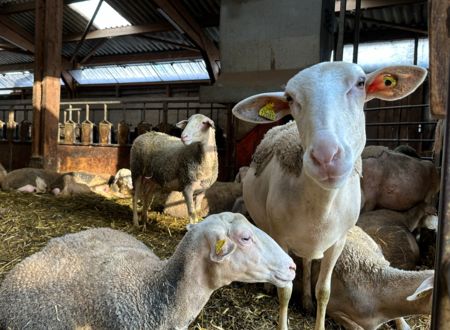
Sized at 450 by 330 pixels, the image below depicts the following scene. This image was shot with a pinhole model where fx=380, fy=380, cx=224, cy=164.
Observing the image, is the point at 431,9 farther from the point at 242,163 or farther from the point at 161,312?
the point at 242,163

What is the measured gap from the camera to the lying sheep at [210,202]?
21.3ft

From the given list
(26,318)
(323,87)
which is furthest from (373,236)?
(26,318)

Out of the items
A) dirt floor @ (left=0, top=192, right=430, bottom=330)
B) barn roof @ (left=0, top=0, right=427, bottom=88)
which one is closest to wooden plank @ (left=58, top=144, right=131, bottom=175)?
dirt floor @ (left=0, top=192, right=430, bottom=330)

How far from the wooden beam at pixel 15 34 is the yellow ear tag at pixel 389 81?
15.1 meters

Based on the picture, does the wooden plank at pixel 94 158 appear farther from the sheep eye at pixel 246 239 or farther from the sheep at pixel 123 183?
the sheep eye at pixel 246 239

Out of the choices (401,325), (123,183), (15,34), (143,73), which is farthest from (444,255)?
(143,73)

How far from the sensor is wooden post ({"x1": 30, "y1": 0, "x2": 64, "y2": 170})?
27.0ft

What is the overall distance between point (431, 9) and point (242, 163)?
740cm

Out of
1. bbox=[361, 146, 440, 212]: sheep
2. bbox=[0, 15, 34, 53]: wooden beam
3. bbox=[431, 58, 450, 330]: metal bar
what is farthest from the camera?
bbox=[0, 15, 34, 53]: wooden beam

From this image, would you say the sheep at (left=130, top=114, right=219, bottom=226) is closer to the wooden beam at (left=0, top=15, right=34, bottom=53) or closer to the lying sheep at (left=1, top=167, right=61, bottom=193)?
the lying sheep at (left=1, top=167, right=61, bottom=193)

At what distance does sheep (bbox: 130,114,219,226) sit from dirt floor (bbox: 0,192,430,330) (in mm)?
490

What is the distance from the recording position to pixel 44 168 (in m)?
8.23

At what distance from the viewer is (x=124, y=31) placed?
13.2 meters

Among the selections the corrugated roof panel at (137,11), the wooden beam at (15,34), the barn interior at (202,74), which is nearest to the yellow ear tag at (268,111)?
the barn interior at (202,74)
